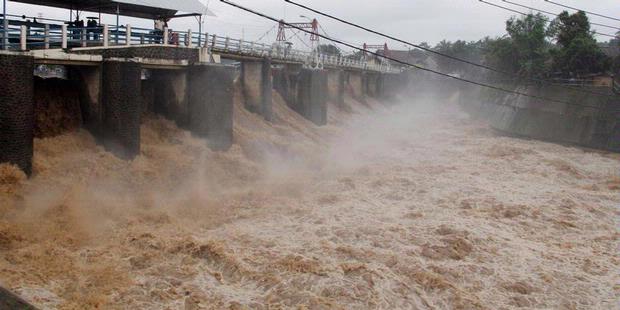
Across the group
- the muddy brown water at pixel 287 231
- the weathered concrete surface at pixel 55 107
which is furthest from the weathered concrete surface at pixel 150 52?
the muddy brown water at pixel 287 231

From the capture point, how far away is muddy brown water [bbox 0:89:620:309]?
10.8 metres

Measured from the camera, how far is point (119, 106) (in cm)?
1683

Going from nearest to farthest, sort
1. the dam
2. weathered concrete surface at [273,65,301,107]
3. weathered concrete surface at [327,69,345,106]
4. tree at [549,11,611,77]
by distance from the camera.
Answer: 1. the dam
2. weathered concrete surface at [273,65,301,107]
3. tree at [549,11,611,77]
4. weathered concrete surface at [327,69,345,106]

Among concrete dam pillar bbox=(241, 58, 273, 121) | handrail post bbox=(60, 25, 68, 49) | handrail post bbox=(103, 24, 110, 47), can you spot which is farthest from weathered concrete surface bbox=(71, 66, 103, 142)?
concrete dam pillar bbox=(241, 58, 273, 121)

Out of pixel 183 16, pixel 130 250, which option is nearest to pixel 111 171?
pixel 130 250

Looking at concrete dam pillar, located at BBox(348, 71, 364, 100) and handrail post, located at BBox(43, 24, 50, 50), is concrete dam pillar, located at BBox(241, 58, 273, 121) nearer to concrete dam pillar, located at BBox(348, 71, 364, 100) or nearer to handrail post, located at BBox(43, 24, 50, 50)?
handrail post, located at BBox(43, 24, 50, 50)

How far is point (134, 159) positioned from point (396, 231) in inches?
344

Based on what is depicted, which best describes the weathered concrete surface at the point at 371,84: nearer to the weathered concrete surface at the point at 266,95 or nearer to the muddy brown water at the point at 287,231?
the weathered concrete surface at the point at 266,95

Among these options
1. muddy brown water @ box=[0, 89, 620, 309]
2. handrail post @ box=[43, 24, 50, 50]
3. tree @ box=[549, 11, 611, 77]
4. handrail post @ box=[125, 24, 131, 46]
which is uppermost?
tree @ box=[549, 11, 611, 77]

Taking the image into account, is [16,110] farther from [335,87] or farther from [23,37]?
[335,87]

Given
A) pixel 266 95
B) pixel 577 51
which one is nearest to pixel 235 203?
pixel 266 95

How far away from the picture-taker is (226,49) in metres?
25.8

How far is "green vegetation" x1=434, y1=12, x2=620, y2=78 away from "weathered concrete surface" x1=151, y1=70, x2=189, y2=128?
1222 inches

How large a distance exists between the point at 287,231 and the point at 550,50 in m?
38.2
